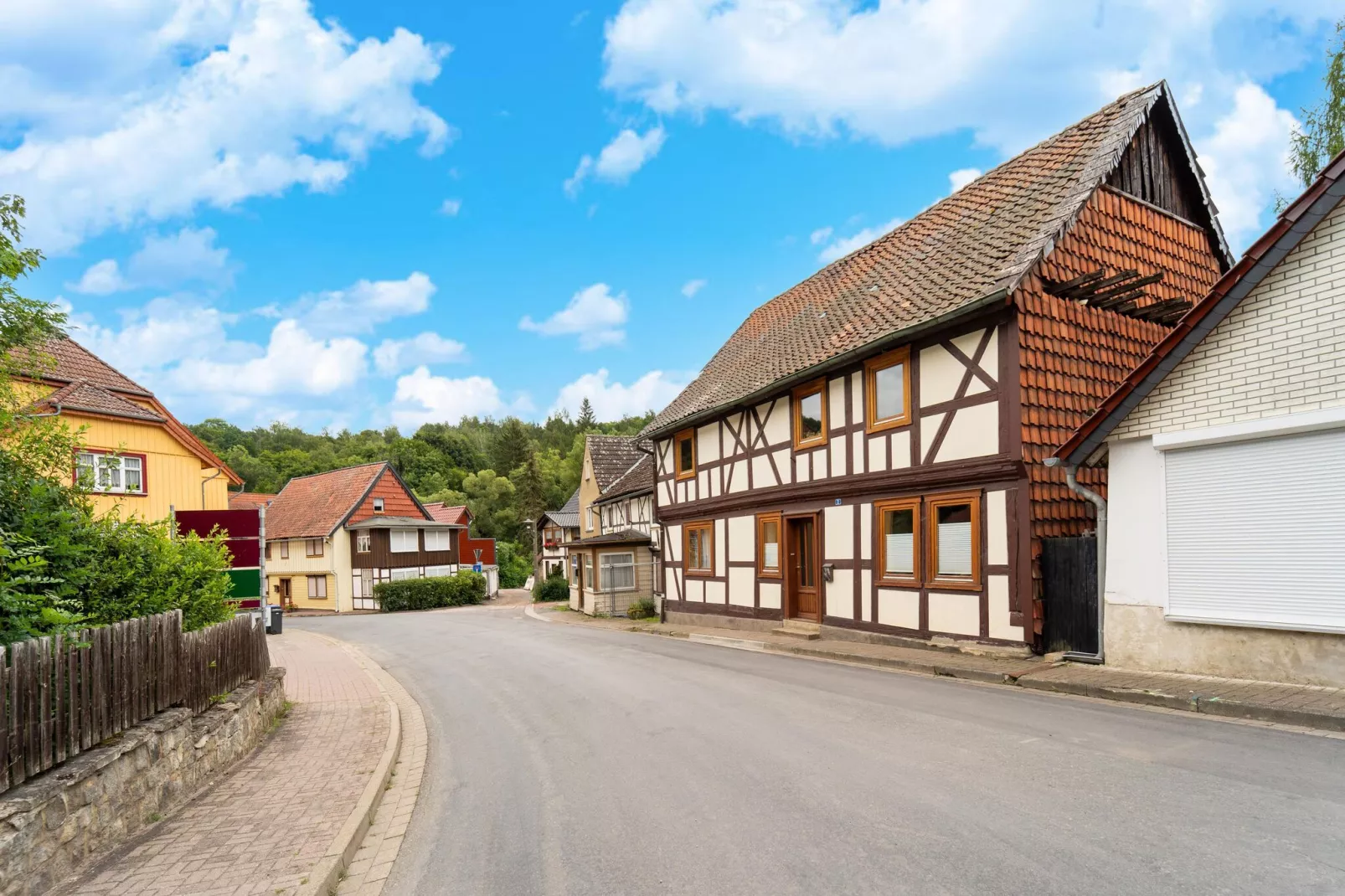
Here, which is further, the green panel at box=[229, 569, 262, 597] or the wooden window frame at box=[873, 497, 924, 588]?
the green panel at box=[229, 569, 262, 597]

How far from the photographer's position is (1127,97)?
14.2 m

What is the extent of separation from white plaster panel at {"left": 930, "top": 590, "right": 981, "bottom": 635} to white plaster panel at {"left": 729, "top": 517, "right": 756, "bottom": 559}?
6.29 m

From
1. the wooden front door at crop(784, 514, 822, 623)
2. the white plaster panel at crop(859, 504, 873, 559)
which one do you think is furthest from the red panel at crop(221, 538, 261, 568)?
the white plaster panel at crop(859, 504, 873, 559)

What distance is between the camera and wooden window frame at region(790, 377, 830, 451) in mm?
16188

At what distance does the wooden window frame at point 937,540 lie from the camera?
1240 centimetres

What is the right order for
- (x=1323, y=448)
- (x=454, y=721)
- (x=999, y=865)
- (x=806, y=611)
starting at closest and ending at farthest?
(x=999, y=865), (x=1323, y=448), (x=454, y=721), (x=806, y=611)

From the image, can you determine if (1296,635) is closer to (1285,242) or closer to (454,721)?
(1285,242)

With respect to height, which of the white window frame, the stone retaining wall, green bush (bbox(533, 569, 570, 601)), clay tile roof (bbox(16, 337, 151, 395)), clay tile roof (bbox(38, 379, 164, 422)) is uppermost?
clay tile roof (bbox(16, 337, 151, 395))

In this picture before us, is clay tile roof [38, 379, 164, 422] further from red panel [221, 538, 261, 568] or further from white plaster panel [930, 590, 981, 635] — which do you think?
white plaster panel [930, 590, 981, 635]

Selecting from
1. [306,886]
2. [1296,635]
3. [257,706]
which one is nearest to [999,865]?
[306,886]

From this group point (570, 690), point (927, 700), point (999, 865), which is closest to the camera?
point (999, 865)

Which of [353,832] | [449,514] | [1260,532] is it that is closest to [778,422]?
[1260,532]

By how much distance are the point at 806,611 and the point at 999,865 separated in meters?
13.1

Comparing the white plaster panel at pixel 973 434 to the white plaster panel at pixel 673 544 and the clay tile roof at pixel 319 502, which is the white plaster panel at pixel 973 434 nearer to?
the white plaster panel at pixel 673 544
